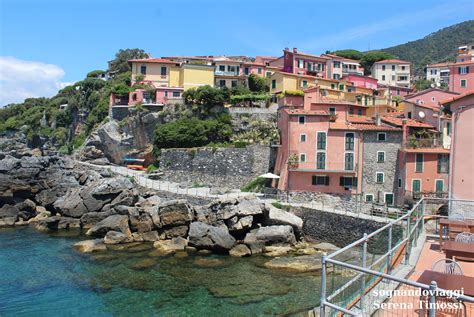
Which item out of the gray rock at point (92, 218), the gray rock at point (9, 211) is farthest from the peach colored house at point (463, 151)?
the gray rock at point (9, 211)

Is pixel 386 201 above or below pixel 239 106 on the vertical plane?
below

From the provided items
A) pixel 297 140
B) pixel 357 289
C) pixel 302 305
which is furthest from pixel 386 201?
pixel 357 289

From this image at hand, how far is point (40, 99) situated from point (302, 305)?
82782mm

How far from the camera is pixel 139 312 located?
1552 centimetres

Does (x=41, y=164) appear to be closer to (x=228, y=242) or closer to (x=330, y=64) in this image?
(x=228, y=242)

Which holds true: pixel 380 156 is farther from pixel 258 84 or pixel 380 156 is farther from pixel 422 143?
pixel 258 84

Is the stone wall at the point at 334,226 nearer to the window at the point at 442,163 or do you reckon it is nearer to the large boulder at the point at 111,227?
the window at the point at 442,163

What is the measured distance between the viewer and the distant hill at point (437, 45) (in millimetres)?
131300

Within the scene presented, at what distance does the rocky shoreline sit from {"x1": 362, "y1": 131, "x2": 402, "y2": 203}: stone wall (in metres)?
8.49

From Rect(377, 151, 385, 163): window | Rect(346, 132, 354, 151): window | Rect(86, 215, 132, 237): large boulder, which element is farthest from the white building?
Rect(86, 215, 132, 237): large boulder

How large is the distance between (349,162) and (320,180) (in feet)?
9.56

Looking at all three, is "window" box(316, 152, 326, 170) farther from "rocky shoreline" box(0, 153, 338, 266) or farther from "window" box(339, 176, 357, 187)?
"rocky shoreline" box(0, 153, 338, 266)

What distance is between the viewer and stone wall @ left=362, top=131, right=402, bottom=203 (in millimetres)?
32062

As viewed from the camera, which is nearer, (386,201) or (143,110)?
(386,201)
